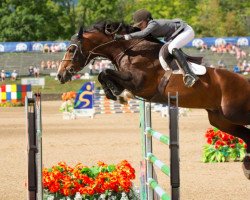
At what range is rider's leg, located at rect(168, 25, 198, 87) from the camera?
9588 mm

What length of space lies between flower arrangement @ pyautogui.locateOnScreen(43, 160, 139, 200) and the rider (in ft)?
4.98

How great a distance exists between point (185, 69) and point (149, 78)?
1.49 feet

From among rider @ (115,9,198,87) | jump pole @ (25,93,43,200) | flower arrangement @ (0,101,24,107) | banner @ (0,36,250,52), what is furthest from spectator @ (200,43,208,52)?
jump pole @ (25,93,43,200)

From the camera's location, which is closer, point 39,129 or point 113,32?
point 39,129

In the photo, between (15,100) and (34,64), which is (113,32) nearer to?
(15,100)

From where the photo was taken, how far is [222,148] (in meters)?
14.3

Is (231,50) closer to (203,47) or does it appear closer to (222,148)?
(203,47)

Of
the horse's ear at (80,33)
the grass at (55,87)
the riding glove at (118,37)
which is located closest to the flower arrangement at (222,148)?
the riding glove at (118,37)

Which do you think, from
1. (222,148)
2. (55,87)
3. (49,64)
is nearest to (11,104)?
(55,87)

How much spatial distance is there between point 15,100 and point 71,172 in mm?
27631

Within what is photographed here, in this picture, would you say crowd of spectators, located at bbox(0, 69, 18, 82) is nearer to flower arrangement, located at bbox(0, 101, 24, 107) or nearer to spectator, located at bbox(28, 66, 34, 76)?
spectator, located at bbox(28, 66, 34, 76)

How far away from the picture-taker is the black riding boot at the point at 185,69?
31.4 feet

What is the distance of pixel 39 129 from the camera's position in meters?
6.57

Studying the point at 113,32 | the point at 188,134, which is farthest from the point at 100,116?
the point at 113,32
